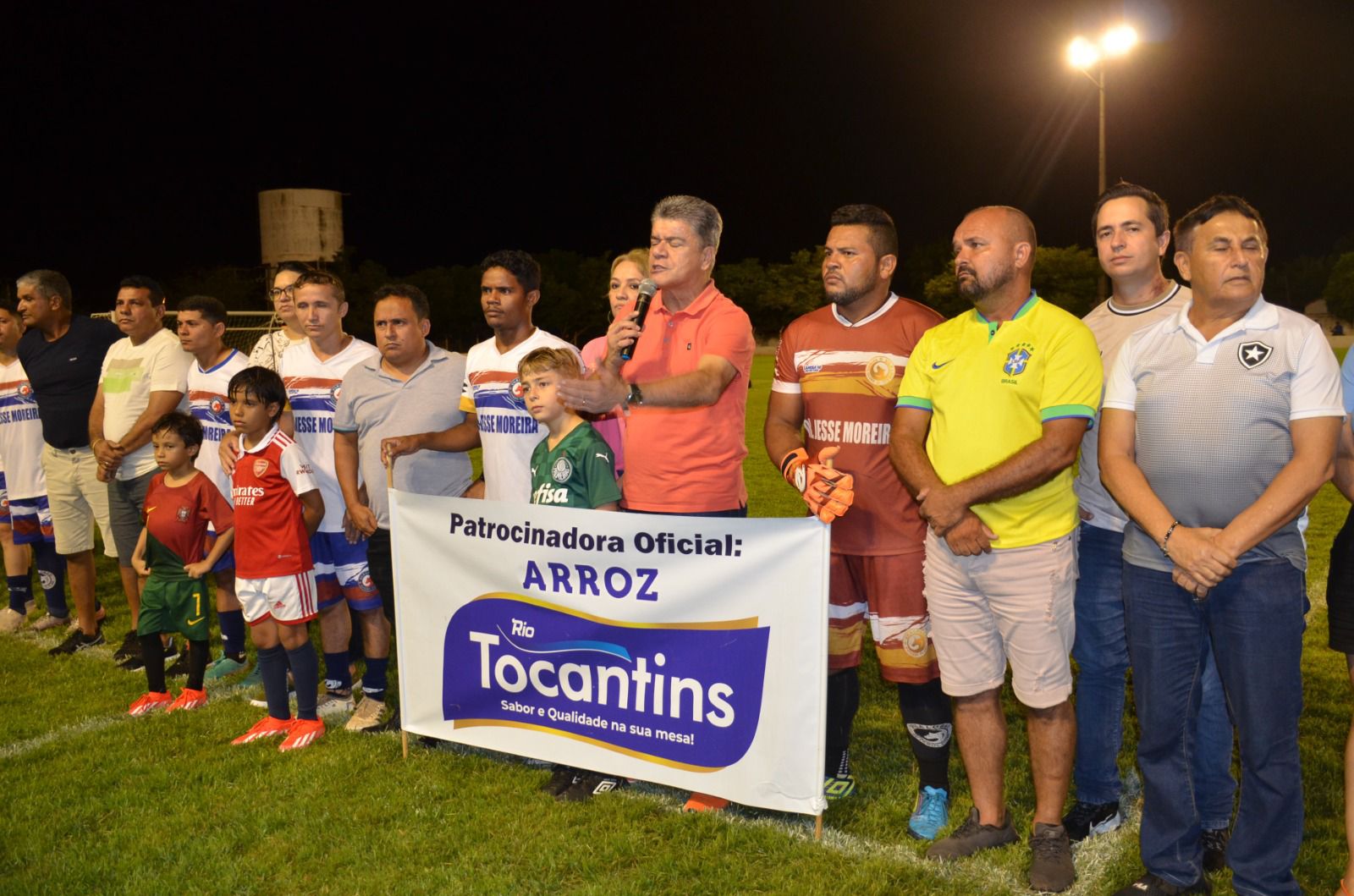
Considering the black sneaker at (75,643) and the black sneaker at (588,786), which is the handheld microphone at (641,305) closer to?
the black sneaker at (588,786)

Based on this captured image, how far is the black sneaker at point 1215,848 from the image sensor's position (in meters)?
3.63

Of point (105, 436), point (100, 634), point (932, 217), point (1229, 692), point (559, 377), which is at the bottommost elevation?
point (100, 634)

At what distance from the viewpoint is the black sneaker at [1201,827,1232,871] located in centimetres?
363

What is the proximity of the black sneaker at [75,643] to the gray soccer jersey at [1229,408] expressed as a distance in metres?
6.62

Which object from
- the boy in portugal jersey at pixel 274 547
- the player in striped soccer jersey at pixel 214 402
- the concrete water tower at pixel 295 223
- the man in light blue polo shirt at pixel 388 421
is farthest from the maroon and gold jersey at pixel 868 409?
the concrete water tower at pixel 295 223

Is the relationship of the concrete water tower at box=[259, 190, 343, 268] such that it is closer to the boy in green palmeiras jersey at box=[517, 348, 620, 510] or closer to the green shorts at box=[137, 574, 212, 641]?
the green shorts at box=[137, 574, 212, 641]

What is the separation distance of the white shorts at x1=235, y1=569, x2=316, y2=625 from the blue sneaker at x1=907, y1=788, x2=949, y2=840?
2.98 m

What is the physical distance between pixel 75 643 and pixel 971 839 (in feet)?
19.6

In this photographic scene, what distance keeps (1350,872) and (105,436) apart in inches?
271

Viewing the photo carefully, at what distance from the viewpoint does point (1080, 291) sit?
257 feet

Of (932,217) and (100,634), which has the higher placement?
(932,217)

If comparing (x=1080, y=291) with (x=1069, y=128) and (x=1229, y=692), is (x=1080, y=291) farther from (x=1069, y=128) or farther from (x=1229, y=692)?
(x=1229, y=692)

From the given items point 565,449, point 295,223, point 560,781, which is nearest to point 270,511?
point 565,449

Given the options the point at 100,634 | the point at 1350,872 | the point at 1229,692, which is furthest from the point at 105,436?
the point at 1350,872
